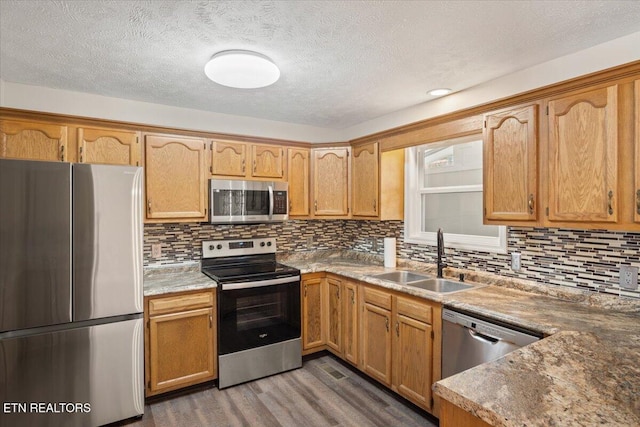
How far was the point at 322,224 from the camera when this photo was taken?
4.11m

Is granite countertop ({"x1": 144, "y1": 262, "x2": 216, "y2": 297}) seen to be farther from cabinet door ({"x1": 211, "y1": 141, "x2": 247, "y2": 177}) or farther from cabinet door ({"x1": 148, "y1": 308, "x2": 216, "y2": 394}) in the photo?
cabinet door ({"x1": 211, "y1": 141, "x2": 247, "y2": 177})

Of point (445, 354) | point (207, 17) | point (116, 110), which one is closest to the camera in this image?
point (207, 17)

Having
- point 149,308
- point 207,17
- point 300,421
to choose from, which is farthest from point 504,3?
point 149,308

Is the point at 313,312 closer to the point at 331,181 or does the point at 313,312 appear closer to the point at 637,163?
the point at 331,181

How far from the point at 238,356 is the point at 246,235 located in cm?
120

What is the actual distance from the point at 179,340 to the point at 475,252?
96.8 inches

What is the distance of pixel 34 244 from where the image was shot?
209cm

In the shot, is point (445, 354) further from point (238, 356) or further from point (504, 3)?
point (504, 3)

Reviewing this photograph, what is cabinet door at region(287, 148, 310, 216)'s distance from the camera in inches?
141

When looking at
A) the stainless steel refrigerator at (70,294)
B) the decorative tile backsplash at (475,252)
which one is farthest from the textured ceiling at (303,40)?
the decorative tile backsplash at (475,252)

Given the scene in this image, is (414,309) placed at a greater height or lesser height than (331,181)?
lesser

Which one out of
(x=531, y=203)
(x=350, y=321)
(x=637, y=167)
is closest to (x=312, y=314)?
(x=350, y=321)

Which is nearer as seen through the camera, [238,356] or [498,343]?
[498,343]

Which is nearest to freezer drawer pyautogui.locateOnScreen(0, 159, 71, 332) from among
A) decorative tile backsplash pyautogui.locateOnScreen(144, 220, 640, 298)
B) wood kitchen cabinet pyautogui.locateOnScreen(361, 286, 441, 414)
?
decorative tile backsplash pyautogui.locateOnScreen(144, 220, 640, 298)
